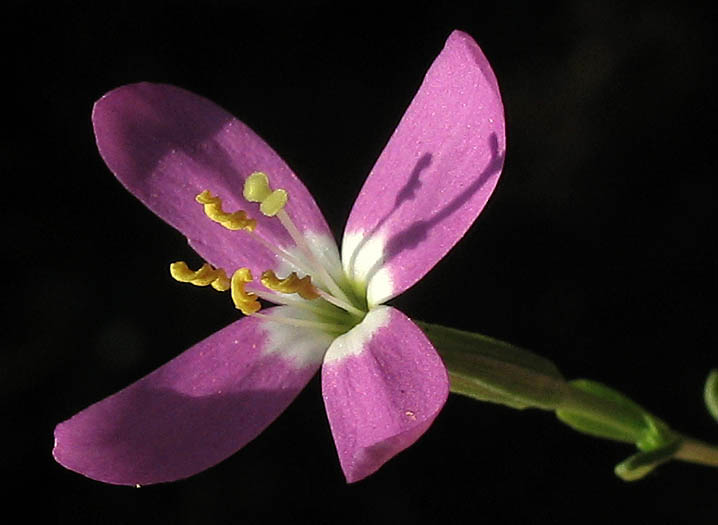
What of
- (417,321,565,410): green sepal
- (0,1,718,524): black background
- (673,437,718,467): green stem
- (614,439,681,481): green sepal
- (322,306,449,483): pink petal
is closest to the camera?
(322,306,449,483): pink petal

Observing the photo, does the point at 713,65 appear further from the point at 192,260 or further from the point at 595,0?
the point at 192,260

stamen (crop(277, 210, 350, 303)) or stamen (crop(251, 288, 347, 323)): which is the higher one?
stamen (crop(277, 210, 350, 303))

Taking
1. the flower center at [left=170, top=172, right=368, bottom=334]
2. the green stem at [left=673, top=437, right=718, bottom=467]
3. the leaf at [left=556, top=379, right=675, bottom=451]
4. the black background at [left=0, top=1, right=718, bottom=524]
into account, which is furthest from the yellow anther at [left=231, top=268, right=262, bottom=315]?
the black background at [left=0, top=1, right=718, bottom=524]

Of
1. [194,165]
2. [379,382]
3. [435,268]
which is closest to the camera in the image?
[379,382]

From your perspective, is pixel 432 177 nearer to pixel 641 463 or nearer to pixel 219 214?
pixel 219 214

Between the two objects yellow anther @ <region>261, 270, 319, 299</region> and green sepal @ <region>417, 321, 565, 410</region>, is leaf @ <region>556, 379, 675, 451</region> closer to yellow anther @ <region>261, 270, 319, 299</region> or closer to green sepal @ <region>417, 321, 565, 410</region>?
green sepal @ <region>417, 321, 565, 410</region>

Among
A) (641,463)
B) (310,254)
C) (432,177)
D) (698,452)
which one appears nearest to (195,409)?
(310,254)
